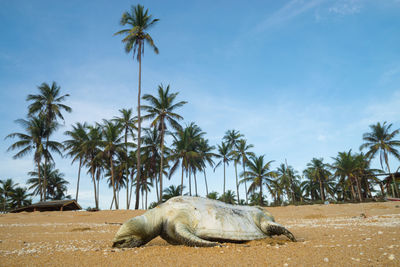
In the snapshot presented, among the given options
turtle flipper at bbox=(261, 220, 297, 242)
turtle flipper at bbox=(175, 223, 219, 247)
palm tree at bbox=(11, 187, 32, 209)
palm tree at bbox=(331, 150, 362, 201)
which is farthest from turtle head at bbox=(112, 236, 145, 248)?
palm tree at bbox=(11, 187, 32, 209)

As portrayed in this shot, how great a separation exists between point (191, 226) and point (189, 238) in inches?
18.9

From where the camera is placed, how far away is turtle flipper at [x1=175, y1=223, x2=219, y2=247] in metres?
4.00

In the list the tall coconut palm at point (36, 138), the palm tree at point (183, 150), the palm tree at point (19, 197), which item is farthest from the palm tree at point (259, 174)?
the palm tree at point (19, 197)

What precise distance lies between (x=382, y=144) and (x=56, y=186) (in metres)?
61.9

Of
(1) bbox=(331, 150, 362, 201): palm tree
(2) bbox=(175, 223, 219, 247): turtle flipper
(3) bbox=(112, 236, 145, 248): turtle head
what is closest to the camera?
(2) bbox=(175, 223, 219, 247): turtle flipper

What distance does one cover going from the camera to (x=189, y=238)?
4.04m

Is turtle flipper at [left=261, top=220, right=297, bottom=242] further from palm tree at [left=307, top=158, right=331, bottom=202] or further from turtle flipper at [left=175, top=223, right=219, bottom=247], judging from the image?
palm tree at [left=307, top=158, right=331, bottom=202]

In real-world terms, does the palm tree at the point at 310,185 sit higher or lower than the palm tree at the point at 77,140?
lower

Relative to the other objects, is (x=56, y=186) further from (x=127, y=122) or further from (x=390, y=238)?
(x=390, y=238)

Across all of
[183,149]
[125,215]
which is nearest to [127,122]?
[183,149]

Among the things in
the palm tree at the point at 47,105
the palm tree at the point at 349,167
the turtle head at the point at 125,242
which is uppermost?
the palm tree at the point at 47,105

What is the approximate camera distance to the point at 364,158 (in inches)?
1626

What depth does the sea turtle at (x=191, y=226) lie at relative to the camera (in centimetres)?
435

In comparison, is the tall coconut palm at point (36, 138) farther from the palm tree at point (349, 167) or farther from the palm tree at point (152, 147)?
the palm tree at point (349, 167)
